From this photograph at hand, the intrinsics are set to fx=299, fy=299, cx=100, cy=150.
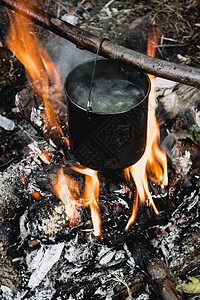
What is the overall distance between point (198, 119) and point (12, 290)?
216 cm

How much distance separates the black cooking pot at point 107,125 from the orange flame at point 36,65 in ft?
1.89

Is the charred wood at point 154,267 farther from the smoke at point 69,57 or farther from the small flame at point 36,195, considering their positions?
the smoke at point 69,57

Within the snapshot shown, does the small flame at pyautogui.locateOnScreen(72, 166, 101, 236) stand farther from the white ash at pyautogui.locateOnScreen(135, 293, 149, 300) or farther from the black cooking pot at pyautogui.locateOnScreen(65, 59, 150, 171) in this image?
the white ash at pyautogui.locateOnScreen(135, 293, 149, 300)

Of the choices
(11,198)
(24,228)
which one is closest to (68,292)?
(24,228)

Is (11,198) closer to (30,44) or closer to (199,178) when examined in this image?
(199,178)

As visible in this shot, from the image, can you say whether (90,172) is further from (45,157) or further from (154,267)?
(154,267)

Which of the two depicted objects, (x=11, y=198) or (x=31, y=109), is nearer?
(x=11, y=198)

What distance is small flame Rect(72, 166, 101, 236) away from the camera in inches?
81.8

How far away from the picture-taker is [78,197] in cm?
212

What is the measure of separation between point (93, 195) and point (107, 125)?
2.10ft

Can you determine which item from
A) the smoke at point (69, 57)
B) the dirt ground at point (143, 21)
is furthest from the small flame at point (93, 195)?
the dirt ground at point (143, 21)

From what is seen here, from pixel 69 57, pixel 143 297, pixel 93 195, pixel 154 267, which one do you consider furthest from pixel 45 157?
pixel 69 57

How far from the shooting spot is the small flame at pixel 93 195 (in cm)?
208

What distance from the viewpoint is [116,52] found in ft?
5.91
